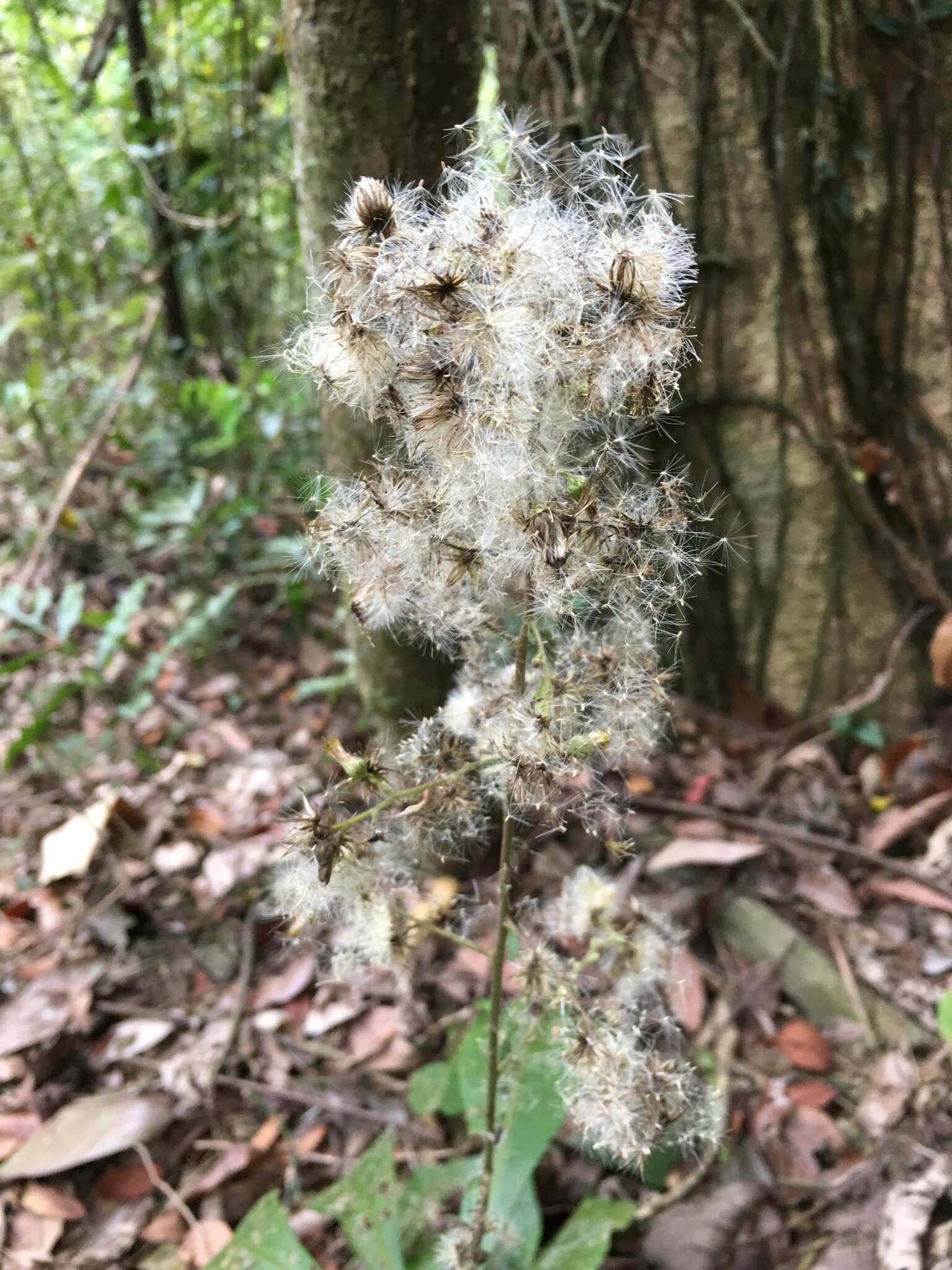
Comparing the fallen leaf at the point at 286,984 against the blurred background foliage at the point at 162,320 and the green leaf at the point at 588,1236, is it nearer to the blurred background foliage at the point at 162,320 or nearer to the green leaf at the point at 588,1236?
the green leaf at the point at 588,1236

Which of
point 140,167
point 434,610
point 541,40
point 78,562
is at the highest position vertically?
point 541,40

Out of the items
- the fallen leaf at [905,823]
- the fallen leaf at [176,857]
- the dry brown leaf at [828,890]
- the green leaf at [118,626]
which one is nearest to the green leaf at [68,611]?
the green leaf at [118,626]

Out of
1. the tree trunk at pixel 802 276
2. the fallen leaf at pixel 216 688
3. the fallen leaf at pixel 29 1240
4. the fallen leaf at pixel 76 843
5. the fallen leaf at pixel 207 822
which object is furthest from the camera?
the fallen leaf at pixel 216 688

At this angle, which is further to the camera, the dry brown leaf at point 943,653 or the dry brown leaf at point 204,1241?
the dry brown leaf at point 943,653

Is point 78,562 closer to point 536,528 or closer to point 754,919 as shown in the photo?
point 754,919

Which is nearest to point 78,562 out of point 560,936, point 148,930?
point 148,930

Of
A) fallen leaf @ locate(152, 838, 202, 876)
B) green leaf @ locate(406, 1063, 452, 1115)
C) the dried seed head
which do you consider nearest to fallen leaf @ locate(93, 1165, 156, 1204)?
green leaf @ locate(406, 1063, 452, 1115)

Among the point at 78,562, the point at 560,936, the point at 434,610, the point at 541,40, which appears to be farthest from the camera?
the point at 78,562
